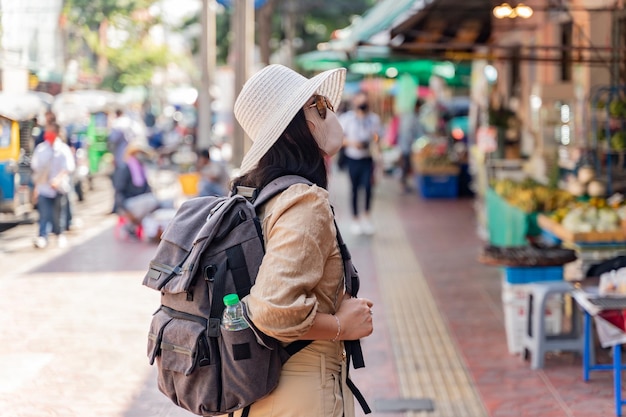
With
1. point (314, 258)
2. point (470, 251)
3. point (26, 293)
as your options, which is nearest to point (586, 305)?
point (314, 258)

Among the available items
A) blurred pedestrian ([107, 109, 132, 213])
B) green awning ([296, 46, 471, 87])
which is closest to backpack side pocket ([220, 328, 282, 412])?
green awning ([296, 46, 471, 87])

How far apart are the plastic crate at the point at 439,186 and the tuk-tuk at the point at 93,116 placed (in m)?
7.42

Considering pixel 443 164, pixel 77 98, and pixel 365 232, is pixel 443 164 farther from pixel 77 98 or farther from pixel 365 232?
pixel 77 98

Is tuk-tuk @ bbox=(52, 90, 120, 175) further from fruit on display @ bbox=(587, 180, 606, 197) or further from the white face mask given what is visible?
the white face mask

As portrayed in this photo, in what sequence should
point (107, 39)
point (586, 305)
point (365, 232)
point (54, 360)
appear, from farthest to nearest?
point (107, 39) < point (365, 232) < point (54, 360) < point (586, 305)

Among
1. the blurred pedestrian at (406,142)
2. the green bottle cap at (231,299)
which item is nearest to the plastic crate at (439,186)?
the blurred pedestrian at (406,142)

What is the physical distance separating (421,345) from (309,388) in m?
5.16

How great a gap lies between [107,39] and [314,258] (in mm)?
15650

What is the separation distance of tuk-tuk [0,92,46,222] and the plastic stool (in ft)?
15.5

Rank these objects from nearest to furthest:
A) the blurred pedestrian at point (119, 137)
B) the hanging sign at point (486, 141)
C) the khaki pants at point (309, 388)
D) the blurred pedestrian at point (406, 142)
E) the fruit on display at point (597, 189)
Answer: the khaki pants at point (309, 388), the fruit on display at point (597, 189), the hanging sign at point (486, 141), the blurred pedestrian at point (119, 137), the blurred pedestrian at point (406, 142)

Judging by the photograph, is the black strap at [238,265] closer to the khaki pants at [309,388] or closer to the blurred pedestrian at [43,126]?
the khaki pants at [309,388]

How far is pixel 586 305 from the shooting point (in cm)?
609

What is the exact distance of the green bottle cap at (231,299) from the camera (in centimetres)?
274

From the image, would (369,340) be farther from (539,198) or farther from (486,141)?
(486,141)
